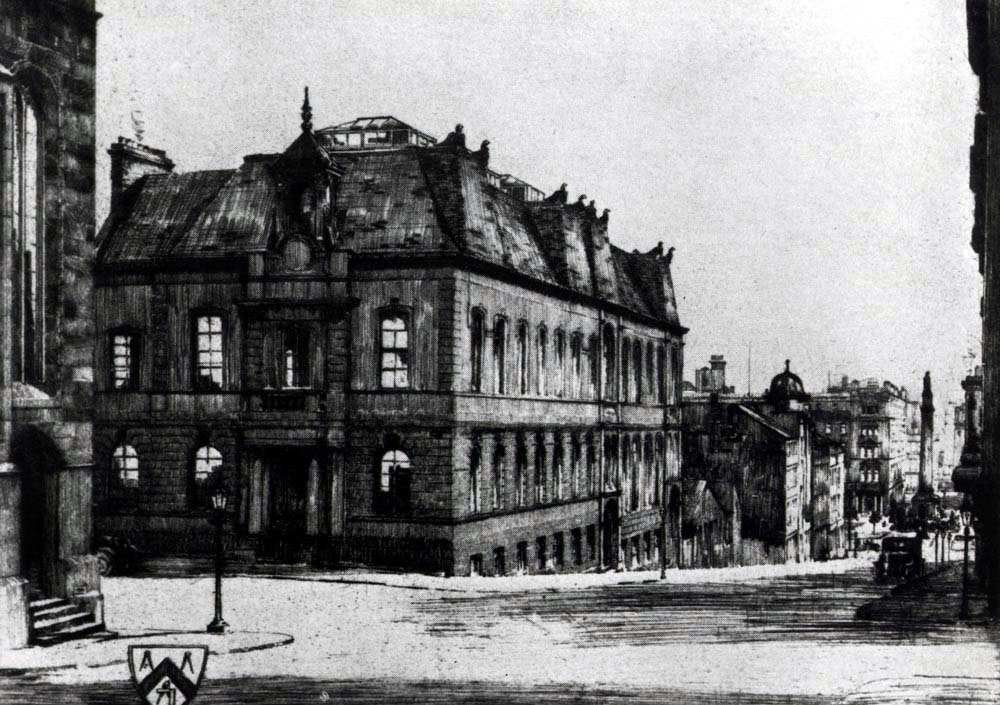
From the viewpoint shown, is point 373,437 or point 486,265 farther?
point 486,265

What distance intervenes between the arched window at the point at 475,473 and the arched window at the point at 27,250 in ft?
15.9

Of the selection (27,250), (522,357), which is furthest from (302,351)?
(522,357)

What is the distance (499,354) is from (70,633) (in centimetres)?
694

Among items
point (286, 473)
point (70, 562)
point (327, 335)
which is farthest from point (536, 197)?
point (70, 562)

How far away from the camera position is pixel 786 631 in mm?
11711

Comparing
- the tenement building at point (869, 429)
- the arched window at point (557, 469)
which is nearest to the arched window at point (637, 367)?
the arched window at point (557, 469)

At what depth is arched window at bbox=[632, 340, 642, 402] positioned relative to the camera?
1711 centimetres

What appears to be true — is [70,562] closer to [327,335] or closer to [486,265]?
[327,335]

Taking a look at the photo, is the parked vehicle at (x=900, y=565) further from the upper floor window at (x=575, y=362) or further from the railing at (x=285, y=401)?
the railing at (x=285, y=401)

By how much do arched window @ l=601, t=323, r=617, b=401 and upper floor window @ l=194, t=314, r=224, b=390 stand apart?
7.50m

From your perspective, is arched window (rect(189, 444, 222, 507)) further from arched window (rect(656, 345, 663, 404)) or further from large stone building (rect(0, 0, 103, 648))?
arched window (rect(656, 345, 663, 404))

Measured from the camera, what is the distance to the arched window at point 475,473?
1289cm

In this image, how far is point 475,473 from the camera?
13.1 m

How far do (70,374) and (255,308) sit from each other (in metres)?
2.42
